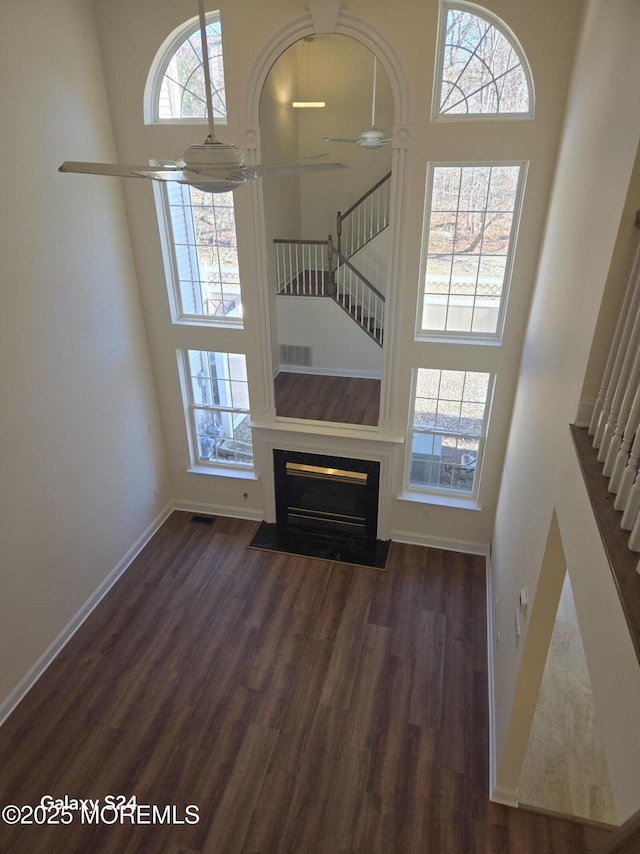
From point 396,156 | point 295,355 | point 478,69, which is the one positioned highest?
point 478,69

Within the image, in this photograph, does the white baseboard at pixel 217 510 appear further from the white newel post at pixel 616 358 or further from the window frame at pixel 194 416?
the white newel post at pixel 616 358

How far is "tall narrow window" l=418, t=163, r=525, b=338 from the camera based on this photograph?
4.81m

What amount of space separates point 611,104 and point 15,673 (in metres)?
5.89

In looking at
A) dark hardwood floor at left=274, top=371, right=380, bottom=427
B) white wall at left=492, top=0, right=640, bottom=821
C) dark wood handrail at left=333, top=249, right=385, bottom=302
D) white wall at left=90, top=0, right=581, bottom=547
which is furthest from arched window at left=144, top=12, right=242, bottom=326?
white wall at left=492, top=0, right=640, bottom=821

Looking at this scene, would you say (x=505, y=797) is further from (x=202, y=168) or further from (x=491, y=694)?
(x=202, y=168)

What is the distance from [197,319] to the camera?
5.98 metres

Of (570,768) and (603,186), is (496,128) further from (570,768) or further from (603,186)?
(570,768)

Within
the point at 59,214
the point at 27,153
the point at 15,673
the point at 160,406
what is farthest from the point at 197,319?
the point at 15,673

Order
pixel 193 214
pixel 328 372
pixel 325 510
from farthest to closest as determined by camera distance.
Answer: pixel 325 510 → pixel 328 372 → pixel 193 214

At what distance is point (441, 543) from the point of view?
6.34 metres

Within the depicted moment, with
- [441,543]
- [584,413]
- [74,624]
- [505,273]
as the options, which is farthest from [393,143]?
[74,624]

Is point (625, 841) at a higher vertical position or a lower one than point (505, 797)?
higher

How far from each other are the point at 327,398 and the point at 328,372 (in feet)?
0.98

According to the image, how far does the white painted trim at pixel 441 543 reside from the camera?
623 cm
